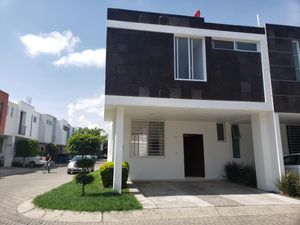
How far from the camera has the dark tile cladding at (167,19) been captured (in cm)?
1021

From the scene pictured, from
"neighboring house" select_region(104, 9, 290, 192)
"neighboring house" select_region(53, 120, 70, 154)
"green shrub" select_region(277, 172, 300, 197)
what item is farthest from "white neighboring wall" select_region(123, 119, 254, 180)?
"neighboring house" select_region(53, 120, 70, 154)

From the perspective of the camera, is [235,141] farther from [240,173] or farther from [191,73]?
[191,73]

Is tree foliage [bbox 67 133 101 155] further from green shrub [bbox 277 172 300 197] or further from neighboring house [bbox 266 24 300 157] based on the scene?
neighboring house [bbox 266 24 300 157]

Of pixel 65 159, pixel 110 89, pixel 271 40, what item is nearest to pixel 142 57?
pixel 110 89

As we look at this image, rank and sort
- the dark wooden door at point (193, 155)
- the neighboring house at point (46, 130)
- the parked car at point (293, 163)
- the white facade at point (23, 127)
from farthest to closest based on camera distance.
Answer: the neighboring house at point (46, 130)
the white facade at point (23, 127)
the dark wooden door at point (193, 155)
the parked car at point (293, 163)

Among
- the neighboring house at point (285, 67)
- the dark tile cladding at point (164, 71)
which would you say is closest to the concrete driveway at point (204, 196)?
the neighboring house at point (285, 67)

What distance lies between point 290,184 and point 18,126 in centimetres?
2829

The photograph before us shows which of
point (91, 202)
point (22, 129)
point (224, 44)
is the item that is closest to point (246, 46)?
point (224, 44)

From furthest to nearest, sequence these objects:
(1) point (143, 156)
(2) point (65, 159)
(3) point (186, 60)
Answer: (2) point (65, 159) → (1) point (143, 156) → (3) point (186, 60)

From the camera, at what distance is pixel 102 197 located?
8320mm

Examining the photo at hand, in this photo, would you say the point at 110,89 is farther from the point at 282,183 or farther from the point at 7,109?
the point at 7,109

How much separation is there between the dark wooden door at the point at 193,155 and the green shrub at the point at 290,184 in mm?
4845

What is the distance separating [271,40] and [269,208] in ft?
24.2

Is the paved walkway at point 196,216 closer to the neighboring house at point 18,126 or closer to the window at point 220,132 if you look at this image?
the window at point 220,132
